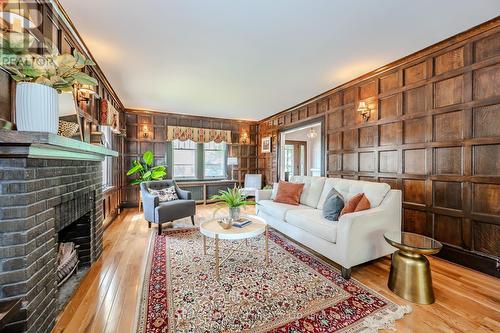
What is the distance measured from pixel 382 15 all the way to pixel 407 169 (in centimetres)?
203

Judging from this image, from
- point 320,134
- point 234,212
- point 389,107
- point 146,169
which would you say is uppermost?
point 389,107

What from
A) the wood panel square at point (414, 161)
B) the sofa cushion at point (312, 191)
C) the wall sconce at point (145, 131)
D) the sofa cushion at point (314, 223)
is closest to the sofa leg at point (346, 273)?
the sofa cushion at point (314, 223)

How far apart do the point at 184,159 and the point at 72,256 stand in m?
4.36

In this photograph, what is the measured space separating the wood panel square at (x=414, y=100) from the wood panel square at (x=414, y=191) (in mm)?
977

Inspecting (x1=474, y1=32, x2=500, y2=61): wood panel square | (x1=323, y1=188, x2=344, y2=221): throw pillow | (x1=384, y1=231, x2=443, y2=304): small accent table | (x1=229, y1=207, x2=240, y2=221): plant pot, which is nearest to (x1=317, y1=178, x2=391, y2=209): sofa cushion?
(x1=323, y1=188, x2=344, y2=221): throw pillow

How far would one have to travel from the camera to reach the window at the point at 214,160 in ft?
22.2

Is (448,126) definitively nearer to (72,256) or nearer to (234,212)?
(234,212)

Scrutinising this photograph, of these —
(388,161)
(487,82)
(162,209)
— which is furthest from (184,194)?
(487,82)

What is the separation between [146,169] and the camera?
5.73 meters

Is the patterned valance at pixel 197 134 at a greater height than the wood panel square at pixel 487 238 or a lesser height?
greater

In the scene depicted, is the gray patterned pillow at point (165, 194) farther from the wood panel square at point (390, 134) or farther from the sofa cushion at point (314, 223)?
the wood panel square at point (390, 134)

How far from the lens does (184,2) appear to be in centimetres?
197

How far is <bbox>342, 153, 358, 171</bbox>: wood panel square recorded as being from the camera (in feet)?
12.7

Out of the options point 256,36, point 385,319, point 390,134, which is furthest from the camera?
point 390,134
